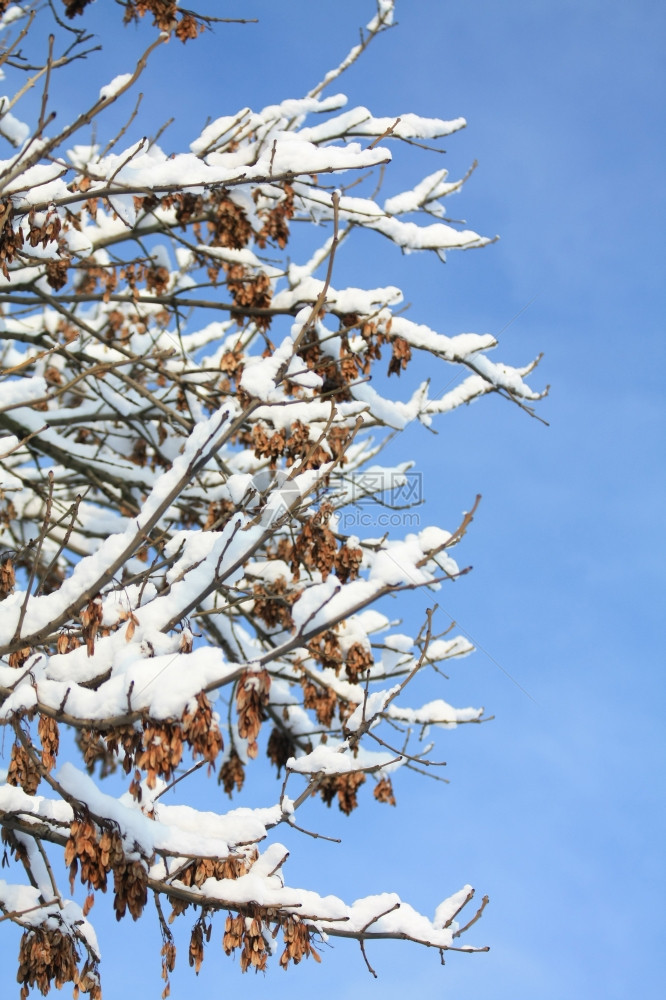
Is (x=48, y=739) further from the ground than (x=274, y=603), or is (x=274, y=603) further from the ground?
(x=274, y=603)

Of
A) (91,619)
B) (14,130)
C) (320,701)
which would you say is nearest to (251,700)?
(91,619)

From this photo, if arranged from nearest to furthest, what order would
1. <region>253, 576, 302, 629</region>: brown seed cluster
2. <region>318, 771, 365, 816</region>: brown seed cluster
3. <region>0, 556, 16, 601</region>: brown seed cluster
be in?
<region>0, 556, 16, 601</region>: brown seed cluster < <region>318, 771, 365, 816</region>: brown seed cluster < <region>253, 576, 302, 629</region>: brown seed cluster

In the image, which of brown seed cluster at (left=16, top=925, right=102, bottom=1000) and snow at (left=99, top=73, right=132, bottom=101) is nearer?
brown seed cluster at (left=16, top=925, right=102, bottom=1000)

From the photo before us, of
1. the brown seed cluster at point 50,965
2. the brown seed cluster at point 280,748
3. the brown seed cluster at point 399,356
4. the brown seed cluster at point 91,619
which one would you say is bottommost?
the brown seed cluster at point 50,965

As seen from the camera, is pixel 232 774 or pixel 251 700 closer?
pixel 251 700

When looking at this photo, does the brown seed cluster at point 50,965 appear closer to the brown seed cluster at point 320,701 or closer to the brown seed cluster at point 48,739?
the brown seed cluster at point 48,739

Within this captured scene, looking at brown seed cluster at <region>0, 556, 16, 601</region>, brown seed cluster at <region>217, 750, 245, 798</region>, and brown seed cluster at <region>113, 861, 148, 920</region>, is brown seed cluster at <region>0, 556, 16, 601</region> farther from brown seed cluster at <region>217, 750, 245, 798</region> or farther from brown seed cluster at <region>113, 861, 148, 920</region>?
brown seed cluster at <region>217, 750, 245, 798</region>

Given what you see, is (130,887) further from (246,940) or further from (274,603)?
(274,603)

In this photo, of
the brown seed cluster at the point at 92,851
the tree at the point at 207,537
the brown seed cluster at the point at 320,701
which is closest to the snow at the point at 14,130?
the tree at the point at 207,537

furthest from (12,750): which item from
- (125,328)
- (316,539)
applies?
(125,328)

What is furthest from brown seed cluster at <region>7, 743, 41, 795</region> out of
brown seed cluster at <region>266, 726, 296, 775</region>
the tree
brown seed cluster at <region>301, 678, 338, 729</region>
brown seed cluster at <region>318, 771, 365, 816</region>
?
brown seed cluster at <region>266, 726, 296, 775</region>

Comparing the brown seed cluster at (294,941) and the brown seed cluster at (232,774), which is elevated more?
the brown seed cluster at (232,774)

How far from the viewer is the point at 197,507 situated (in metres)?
6.50

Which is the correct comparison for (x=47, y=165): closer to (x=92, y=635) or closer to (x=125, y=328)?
(x=92, y=635)
